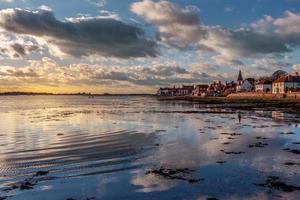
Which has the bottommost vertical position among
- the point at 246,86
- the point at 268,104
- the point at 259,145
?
the point at 259,145

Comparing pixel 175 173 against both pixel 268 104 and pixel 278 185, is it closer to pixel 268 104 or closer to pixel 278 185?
pixel 278 185

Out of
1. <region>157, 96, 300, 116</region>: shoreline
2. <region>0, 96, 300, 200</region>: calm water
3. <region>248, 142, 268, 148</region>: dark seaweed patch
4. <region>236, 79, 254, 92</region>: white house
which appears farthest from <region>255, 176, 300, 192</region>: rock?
<region>236, 79, 254, 92</region>: white house

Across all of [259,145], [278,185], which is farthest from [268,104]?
[278,185]

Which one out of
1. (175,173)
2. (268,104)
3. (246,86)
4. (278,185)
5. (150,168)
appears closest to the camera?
(278,185)

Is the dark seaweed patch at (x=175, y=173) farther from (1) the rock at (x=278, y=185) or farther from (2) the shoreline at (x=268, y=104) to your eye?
(2) the shoreline at (x=268, y=104)

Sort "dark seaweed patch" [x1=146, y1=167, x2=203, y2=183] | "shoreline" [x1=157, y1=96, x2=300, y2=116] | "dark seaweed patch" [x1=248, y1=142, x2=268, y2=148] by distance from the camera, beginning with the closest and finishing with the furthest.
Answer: "dark seaweed patch" [x1=146, y1=167, x2=203, y2=183], "dark seaweed patch" [x1=248, y1=142, x2=268, y2=148], "shoreline" [x1=157, y1=96, x2=300, y2=116]

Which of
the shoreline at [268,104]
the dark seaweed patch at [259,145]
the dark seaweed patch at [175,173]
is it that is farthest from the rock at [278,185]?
the shoreline at [268,104]

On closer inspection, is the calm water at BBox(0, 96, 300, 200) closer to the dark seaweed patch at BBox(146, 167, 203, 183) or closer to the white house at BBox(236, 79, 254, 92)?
the dark seaweed patch at BBox(146, 167, 203, 183)

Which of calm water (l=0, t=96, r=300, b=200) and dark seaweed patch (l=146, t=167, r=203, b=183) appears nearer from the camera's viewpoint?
calm water (l=0, t=96, r=300, b=200)

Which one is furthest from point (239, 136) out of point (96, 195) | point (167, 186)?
point (96, 195)

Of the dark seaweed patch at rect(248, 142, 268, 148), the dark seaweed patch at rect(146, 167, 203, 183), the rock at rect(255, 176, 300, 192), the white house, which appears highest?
the white house

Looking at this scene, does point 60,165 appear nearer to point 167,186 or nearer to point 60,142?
point 167,186

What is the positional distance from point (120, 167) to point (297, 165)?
6792 millimetres

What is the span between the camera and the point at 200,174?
1311 cm
